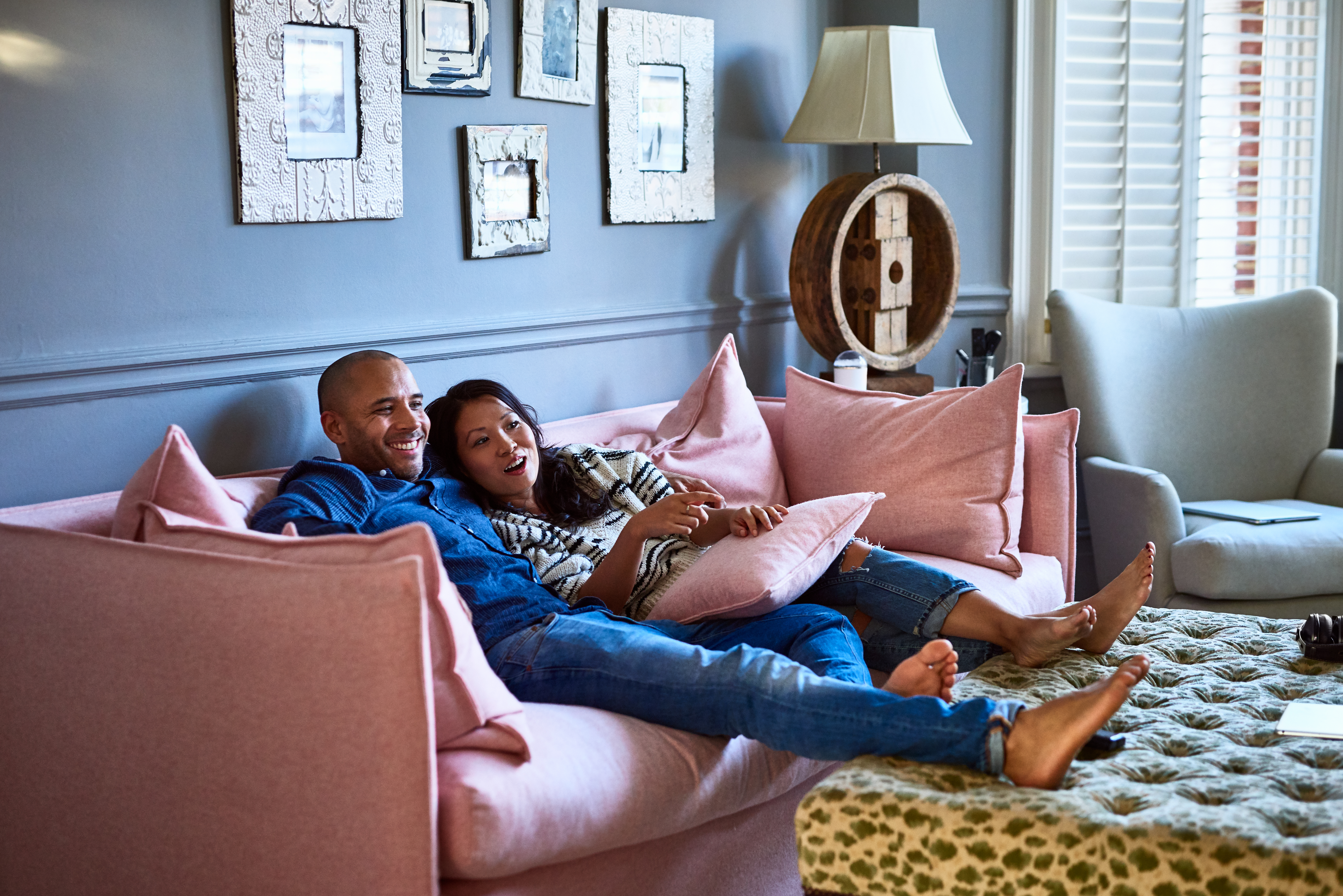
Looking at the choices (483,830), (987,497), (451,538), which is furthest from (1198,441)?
(483,830)

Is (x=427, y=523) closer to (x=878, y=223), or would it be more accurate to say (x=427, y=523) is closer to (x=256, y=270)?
(x=256, y=270)

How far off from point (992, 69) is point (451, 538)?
2494 millimetres

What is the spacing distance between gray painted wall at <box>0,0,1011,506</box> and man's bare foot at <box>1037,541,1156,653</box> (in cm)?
135

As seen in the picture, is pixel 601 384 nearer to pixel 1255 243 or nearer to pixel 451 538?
pixel 451 538

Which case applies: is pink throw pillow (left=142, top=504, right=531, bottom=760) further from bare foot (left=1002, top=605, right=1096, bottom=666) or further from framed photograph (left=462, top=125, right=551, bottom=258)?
framed photograph (left=462, top=125, right=551, bottom=258)

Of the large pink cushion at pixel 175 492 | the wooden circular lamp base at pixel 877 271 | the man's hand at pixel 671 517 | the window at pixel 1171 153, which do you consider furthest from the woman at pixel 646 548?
the window at pixel 1171 153

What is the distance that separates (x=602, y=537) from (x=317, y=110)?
972 millimetres

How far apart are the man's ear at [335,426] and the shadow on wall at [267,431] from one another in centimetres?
20

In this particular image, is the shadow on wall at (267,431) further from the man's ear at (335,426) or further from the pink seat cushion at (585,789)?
the pink seat cushion at (585,789)

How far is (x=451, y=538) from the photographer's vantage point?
204cm

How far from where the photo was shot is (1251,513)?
3197mm

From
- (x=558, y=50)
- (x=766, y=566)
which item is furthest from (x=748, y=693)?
(x=558, y=50)

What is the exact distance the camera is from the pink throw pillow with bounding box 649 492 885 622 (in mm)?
2100

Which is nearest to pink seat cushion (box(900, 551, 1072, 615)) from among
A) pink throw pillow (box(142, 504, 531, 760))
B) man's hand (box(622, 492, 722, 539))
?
man's hand (box(622, 492, 722, 539))
